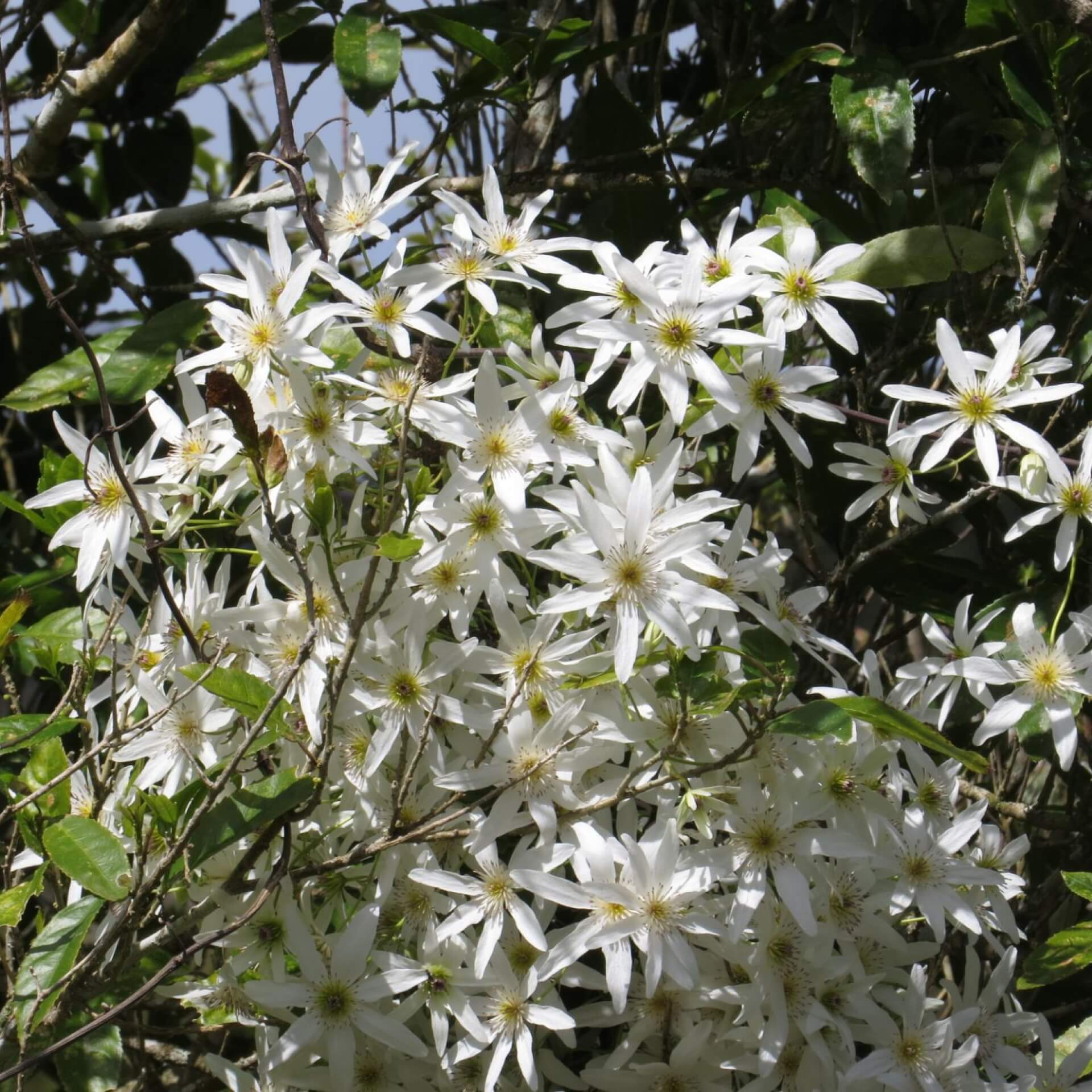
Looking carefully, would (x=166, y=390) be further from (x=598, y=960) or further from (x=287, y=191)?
(x=598, y=960)

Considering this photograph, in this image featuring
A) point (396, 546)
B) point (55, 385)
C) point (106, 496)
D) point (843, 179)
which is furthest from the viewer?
point (843, 179)

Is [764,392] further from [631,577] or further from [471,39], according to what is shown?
[471,39]

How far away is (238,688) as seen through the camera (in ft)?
2.62

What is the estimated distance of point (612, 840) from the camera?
0.81m

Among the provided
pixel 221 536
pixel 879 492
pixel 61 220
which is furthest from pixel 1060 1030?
pixel 61 220

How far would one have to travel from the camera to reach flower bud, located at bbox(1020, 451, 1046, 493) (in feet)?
3.14

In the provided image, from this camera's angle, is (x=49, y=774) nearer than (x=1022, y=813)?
Yes

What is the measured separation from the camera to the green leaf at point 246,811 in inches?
31.4

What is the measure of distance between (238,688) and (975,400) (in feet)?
2.11

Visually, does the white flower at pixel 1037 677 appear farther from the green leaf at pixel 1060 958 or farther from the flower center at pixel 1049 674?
the green leaf at pixel 1060 958

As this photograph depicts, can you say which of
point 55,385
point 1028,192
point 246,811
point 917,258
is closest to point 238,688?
point 246,811

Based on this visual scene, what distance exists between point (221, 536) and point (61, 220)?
0.40 metres

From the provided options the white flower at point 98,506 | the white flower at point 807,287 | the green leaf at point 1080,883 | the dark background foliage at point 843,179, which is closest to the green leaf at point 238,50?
the dark background foliage at point 843,179

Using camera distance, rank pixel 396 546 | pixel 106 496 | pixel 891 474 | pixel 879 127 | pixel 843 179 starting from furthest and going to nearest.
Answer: pixel 843 179 → pixel 879 127 → pixel 891 474 → pixel 106 496 → pixel 396 546
